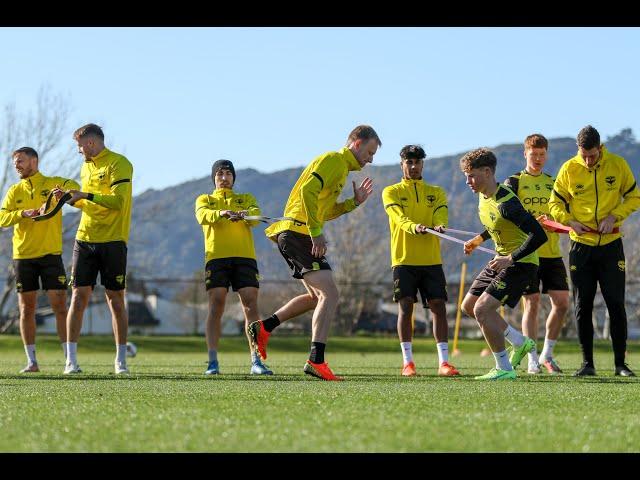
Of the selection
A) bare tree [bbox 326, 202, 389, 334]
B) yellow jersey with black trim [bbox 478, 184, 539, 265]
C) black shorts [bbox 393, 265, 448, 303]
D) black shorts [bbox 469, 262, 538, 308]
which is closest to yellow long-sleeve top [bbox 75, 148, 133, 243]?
black shorts [bbox 393, 265, 448, 303]

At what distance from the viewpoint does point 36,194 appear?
11.5 metres

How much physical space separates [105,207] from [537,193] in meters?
4.39

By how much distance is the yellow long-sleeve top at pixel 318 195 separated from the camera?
28.7ft

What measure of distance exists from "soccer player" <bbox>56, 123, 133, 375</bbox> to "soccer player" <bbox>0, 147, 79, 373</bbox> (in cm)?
77

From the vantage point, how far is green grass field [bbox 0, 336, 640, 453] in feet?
14.6

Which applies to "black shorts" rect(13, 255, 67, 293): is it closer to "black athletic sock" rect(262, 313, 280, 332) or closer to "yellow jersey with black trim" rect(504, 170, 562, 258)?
"black athletic sock" rect(262, 313, 280, 332)

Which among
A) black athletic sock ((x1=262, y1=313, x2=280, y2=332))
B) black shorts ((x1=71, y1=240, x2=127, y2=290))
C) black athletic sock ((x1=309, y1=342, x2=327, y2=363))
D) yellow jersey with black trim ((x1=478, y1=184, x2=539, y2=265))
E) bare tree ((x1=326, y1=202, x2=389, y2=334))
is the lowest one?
black athletic sock ((x1=309, y1=342, x2=327, y2=363))

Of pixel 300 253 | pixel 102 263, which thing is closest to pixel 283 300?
pixel 102 263

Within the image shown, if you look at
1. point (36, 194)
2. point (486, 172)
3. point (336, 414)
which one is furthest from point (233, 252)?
point (336, 414)

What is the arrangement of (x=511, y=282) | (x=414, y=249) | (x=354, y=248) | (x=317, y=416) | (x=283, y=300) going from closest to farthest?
(x=317, y=416) → (x=511, y=282) → (x=414, y=249) → (x=283, y=300) → (x=354, y=248)

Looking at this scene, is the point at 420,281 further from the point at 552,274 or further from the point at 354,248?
the point at 354,248

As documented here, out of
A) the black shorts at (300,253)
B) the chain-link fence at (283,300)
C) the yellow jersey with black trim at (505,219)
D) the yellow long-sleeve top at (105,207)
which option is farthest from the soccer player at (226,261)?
the chain-link fence at (283,300)

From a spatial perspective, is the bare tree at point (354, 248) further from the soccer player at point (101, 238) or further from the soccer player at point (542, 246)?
the soccer player at point (101, 238)

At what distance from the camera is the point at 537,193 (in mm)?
11234
